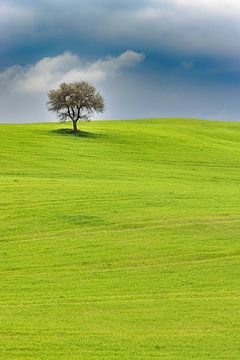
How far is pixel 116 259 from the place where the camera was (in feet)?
102

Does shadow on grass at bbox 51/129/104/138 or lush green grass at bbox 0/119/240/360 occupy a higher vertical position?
shadow on grass at bbox 51/129/104/138

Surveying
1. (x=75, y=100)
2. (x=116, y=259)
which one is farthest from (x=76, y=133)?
(x=116, y=259)

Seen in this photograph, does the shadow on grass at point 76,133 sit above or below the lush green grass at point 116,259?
above

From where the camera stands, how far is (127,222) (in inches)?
1481

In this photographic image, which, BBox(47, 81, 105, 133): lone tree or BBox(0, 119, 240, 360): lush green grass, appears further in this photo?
BBox(47, 81, 105, 133): lone tree

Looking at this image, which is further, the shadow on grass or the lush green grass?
the shadow on grass

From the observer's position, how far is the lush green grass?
64.3 feet

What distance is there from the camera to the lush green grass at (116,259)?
1961 cm

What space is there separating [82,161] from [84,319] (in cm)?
4379

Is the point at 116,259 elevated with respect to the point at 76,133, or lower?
lower

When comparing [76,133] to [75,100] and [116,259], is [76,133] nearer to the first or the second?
[75,100]

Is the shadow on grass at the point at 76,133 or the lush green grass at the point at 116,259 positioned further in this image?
the shadow on grass at the point at 76,133

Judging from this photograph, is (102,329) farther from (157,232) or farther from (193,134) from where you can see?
(193,134)

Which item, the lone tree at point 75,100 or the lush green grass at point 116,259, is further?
the lone tree at point 75,100
